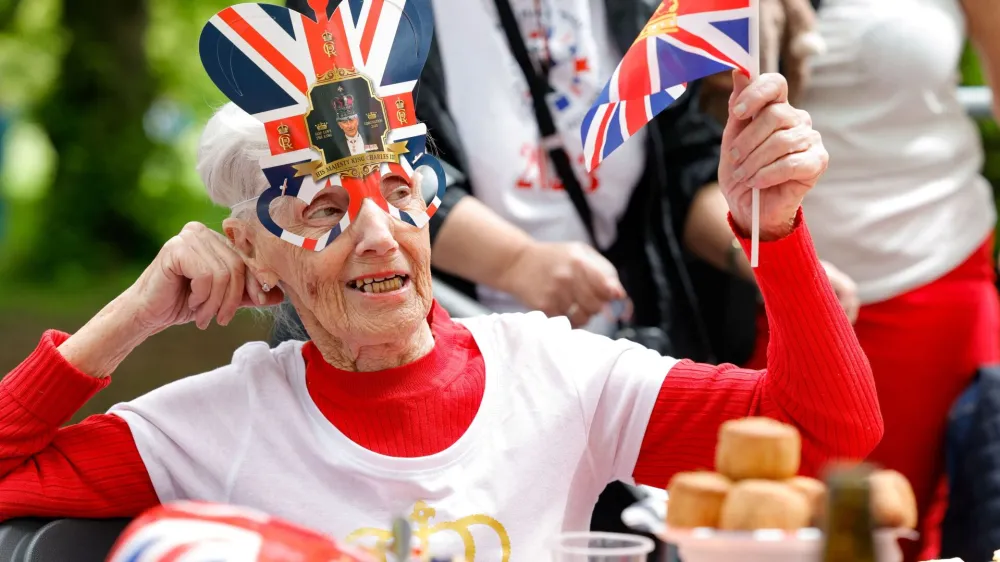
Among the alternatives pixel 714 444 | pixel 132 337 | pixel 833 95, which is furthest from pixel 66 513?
pixel 833 95

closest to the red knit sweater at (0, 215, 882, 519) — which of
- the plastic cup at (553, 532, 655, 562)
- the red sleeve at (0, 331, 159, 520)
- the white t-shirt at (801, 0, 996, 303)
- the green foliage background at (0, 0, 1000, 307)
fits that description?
the red sleeve at (0, 331, 159, 520)

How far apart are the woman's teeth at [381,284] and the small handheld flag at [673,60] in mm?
357

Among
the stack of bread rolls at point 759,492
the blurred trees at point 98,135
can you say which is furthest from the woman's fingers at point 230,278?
the blurred trees at point 98,135

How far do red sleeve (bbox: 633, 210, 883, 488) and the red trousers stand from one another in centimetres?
88

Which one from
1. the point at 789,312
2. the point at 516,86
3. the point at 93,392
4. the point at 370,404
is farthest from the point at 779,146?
the point at 93,392

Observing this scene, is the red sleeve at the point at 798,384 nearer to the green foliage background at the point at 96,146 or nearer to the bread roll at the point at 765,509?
the bread roll at the point at 765,509

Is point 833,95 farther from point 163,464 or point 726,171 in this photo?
point 163,464

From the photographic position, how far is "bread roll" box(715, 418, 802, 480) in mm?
1350

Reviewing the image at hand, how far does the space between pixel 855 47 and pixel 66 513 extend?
185cm

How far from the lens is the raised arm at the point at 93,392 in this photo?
82.1 inches


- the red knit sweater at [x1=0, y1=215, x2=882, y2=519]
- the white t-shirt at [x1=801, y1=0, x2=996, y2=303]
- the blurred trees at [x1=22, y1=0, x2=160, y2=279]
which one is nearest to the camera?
the red knit sweater at [x1=0, y1=215, x2=882, y2=519]

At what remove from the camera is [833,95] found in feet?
9.73

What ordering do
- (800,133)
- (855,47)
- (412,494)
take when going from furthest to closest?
1. (855,47)
2. (412,494)
3. (800,133)

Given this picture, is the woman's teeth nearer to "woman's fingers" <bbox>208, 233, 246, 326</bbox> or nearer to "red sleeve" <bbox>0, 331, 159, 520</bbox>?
"woman's fingers" <bbox>208, 233, 246, 326</bbox>
